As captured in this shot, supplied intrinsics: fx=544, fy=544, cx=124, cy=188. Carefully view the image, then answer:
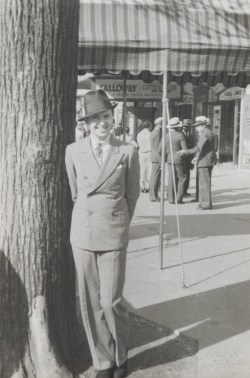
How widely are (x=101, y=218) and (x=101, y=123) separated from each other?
63 cm

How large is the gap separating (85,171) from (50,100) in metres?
0.55

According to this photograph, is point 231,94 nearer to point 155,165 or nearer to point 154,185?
point 155,165

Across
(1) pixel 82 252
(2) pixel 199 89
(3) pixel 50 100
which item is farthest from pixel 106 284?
(2) pixel 199 89

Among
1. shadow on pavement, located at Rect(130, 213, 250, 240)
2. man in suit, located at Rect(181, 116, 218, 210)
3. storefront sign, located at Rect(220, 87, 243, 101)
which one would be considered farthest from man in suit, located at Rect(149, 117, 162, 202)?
storefront sign, located at Rect(220, 87, 243, 101)

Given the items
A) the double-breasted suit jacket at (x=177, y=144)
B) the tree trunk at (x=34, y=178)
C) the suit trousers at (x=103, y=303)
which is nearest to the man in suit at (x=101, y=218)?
the suit trousers at (x=103, y=303)

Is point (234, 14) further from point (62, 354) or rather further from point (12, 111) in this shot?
point (62, 354)

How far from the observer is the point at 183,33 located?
21.2 feet

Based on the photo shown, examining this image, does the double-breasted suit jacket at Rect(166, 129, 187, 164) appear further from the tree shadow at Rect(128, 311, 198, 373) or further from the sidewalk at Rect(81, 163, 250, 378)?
the tree shadow at Rect(128, 311, 198, 373)

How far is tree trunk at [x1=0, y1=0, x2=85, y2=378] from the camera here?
11.9ft

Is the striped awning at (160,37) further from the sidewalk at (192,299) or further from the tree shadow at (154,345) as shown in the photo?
the tree shadow at (154,345)


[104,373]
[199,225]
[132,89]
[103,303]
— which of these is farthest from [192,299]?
[132,89]

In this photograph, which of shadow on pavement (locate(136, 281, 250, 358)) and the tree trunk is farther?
shadow on pavement (locate(136, 281, 250, 358))

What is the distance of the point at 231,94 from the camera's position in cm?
2109

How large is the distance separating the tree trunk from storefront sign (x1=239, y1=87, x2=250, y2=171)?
52.4 ft
